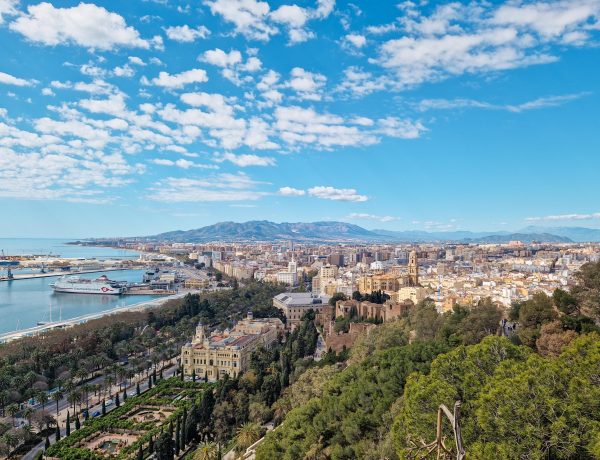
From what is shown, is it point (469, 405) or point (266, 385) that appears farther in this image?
point (266, 385)

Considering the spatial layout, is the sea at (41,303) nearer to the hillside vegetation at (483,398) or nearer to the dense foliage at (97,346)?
the dense foliage at (97,346)

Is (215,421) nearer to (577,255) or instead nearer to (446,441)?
(446,441)

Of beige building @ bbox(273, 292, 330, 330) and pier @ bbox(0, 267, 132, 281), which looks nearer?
beige building @ bbox(273, 292, 330, 330)

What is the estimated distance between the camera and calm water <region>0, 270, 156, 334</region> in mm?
25453

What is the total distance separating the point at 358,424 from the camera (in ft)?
19.4

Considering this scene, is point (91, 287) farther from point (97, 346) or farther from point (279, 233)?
point (279, 233)

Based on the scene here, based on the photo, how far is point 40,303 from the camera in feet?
101

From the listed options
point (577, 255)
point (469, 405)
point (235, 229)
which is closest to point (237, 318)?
point (469, 405)

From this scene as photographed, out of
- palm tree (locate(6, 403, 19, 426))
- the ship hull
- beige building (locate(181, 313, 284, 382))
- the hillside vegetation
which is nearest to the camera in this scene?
the hillside vegetation

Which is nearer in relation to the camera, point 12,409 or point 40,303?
point 12,409

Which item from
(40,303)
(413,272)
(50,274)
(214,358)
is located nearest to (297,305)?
(413,272)

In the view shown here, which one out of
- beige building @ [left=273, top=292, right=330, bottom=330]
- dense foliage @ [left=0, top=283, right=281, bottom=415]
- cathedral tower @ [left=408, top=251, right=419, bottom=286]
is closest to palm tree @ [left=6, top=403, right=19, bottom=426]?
dense foliage @ [left=0, top=283, right=281, bottom=415]

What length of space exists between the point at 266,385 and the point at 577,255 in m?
40.4

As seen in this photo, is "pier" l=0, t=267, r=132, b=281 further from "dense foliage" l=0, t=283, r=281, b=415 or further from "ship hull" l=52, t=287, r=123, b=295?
"dense foliage" l=0, t=283, r=281, b=415
